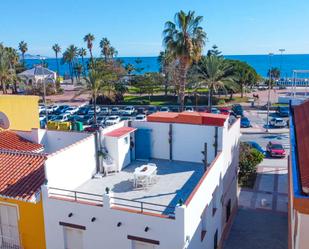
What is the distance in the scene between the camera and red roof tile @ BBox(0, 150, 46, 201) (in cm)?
1376

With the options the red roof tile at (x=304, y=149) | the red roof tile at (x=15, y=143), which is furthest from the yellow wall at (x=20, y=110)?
the red roof tile at (x=304, y=149)

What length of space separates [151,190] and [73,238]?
393cm

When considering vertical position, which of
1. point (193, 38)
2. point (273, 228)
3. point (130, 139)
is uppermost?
point (193, 38)

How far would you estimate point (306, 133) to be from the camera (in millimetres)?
14961

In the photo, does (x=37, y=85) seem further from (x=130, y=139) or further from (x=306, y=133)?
(x=306, y=133)

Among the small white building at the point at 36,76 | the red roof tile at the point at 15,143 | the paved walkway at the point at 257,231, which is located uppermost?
the small white building at the point at 36,76

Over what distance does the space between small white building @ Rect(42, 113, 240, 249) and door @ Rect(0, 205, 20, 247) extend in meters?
1.45

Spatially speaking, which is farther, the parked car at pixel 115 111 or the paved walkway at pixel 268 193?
the parked car at pixel 115 111

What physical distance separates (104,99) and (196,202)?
5774cm

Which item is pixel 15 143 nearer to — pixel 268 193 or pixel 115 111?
pixel 268 193

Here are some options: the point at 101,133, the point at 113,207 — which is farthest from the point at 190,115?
the point at 113,207

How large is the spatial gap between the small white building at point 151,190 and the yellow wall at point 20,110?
22.8ft

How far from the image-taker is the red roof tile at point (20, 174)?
13.8m

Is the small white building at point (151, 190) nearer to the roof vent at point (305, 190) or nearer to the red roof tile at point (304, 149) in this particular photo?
the red roof tile at point (304, 149)
